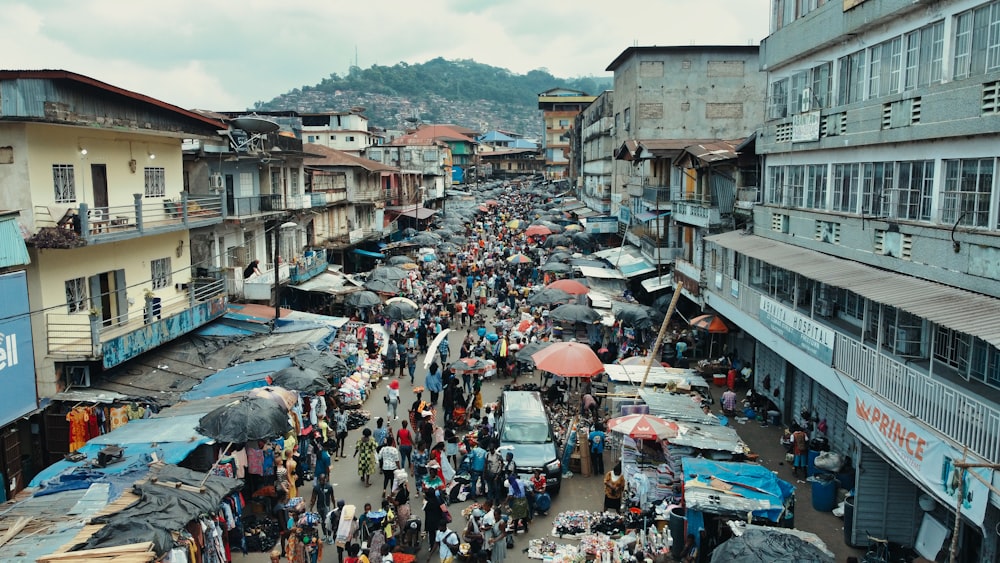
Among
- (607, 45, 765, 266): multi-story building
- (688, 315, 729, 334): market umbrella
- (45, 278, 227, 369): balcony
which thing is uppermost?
(607, 45, 765, 266): multi-story building

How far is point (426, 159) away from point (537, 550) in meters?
61.3

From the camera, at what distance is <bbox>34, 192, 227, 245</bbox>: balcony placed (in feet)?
57.3

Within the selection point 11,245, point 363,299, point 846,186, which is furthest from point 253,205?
point 846,186

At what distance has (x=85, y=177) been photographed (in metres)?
19.0

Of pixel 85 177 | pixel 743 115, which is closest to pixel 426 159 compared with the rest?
pixel 743 115

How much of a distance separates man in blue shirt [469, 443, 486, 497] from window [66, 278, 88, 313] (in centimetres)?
1010

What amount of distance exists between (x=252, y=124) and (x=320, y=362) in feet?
34.9

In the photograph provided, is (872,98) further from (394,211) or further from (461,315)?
(394,211)

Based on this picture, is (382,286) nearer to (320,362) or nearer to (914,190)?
(320,362)

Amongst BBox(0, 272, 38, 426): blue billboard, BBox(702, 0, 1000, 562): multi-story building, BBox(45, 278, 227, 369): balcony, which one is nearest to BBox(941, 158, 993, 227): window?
BBox(702, 0, 1000, 562): multi-story building

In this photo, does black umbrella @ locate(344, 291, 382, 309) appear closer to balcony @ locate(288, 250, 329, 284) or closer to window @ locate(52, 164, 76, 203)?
balcony @ locate(288, 250, 329, 284)

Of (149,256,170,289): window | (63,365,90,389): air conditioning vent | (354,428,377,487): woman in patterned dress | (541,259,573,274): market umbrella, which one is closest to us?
(354,428,377,487): woman in patterned dress

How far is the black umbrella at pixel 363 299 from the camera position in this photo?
29.2 meters

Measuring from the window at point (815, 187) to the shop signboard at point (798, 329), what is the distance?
256 cm
